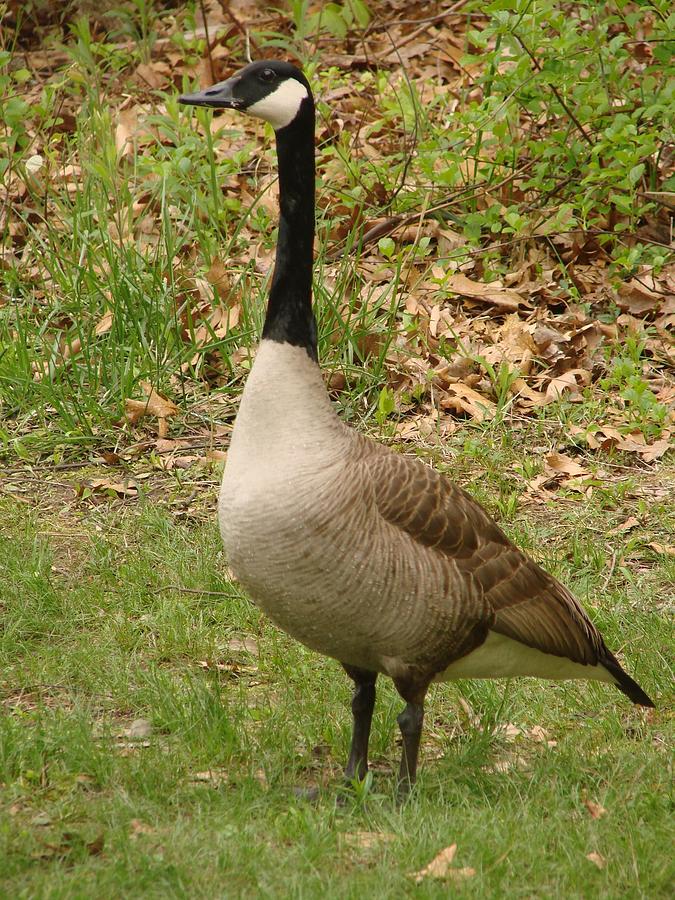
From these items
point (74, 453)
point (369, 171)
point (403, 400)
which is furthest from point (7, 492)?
point (369, 171)

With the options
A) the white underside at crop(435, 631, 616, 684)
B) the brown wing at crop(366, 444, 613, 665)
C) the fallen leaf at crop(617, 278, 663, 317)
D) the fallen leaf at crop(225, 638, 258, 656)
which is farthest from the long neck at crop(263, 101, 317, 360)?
the fallen leaf at crop(617, 278, 663, 317)

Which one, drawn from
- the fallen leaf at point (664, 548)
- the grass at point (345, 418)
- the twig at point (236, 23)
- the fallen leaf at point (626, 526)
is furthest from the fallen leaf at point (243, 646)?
the twig at point (236, 23)

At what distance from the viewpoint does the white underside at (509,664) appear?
4016 millimetres

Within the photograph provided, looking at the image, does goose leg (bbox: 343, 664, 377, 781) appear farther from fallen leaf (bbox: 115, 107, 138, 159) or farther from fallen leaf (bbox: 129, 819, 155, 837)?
fallen leaf (bbox: 115, 107, 138, 159)

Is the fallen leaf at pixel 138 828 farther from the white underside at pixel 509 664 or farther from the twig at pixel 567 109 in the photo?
the twig at pixel 567 109

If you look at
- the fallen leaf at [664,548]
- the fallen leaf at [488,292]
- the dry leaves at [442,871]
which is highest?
the dry leaves at [442,871]

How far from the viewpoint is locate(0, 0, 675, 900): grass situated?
358 centimetres

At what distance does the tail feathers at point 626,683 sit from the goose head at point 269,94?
87.6 inches

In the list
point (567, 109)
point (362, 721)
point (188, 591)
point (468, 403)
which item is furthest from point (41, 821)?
point (567, 109)

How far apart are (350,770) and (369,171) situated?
5453 mm

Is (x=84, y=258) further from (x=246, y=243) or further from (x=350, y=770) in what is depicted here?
(x=350, y=770)

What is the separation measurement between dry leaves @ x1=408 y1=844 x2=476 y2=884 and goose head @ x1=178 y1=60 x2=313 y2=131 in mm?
2414

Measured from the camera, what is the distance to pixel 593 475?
6.29 meters

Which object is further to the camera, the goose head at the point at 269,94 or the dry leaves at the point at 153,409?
the dry leaves at the point at 153,409
